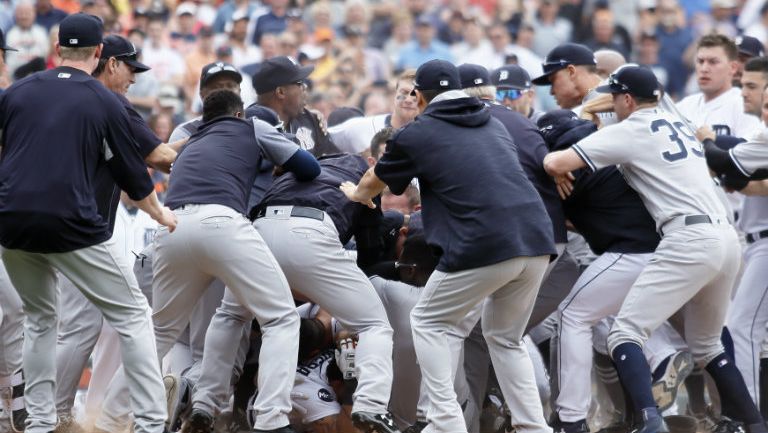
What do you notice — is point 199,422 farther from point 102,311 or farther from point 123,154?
point 123,154

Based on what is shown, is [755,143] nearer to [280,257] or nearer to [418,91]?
[418,91]

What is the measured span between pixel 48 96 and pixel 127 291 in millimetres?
1120

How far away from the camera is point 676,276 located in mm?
7051

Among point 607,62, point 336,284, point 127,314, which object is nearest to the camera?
point 127,314

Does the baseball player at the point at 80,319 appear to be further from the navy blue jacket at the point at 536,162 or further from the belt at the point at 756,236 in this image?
the belt at the point at 756,236

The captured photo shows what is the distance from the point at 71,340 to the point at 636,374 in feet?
11.7

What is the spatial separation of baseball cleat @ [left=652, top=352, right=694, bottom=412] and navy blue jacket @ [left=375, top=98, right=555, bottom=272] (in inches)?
61.0

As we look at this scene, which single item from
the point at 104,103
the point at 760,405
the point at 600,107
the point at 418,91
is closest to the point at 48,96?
the point at 104,103

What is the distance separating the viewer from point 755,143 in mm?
7602

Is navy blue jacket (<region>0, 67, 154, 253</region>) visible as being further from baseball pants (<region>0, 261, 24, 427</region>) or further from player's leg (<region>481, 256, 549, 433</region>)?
player's leg (<region>481, 256, 549, 433</region>)

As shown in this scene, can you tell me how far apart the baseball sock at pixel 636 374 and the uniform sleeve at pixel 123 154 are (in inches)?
115

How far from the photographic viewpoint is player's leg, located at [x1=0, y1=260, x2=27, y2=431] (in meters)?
7.54

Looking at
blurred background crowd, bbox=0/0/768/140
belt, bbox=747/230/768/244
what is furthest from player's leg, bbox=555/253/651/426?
blurred background crowd, bbox=0/0/768/140

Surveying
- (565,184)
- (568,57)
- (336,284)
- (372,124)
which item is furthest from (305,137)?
(565,184)
